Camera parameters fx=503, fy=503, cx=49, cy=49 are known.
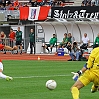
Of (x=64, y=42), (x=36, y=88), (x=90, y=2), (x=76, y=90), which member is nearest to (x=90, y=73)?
(x=76, y=90)

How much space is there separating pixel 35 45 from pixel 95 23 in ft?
17.0

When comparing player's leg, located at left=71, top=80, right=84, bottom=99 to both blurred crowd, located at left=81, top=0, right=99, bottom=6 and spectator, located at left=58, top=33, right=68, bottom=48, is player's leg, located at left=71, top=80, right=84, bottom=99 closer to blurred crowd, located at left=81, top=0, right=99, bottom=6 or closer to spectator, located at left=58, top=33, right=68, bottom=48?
spectator, located at left=58, top=33, right=68, bottom=48

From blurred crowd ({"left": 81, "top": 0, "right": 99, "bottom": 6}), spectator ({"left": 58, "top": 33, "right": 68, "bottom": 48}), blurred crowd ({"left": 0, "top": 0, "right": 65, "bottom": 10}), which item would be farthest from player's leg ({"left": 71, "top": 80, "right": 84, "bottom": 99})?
blurred crowd ({"left": 0, "top": 0, "right": 65, "bottom": 10})

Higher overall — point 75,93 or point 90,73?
point 90,73

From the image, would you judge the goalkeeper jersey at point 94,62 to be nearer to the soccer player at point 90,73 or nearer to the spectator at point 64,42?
the soccer player at point 90,73

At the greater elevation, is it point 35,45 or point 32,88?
point 32,88

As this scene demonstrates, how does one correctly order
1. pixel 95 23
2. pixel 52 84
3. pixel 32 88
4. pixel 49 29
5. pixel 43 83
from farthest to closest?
1. pixel 49 29
2. pixel 95 23
3. pixel 43 83
4. pixel 32 88
5. pixel 52 84

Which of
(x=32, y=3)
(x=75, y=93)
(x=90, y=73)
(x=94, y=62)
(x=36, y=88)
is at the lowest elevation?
(x=32, y=3)

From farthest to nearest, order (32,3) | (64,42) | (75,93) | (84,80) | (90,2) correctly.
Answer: (32,3), (90,2), (64,42), (84,80), (75,93)

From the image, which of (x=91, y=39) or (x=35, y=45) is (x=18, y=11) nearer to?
(x=35, y=45)

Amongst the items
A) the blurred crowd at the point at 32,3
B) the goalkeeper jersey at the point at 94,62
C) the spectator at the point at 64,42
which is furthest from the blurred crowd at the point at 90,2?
the goalkeeper jersey at the point at 94,62

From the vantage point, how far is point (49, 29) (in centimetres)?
4000

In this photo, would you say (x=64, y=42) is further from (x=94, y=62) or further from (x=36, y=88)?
(x=94, y=62)

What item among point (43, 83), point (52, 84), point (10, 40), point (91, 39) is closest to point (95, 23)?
point (91, 39)
